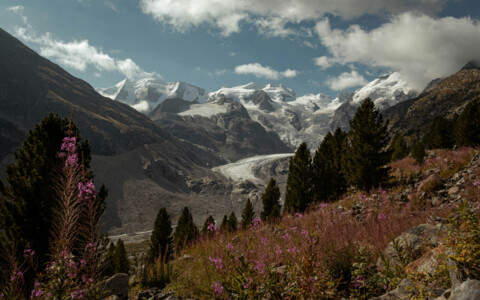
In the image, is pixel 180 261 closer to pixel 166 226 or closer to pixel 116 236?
pixel 166 226

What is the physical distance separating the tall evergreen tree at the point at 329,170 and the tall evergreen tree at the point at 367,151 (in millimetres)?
9649

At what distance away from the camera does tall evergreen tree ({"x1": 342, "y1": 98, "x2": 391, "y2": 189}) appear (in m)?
21.3

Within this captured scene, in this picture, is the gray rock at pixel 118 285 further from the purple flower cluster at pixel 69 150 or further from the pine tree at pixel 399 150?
the pine tree at pixel 399 150

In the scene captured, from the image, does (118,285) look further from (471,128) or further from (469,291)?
(471,128)

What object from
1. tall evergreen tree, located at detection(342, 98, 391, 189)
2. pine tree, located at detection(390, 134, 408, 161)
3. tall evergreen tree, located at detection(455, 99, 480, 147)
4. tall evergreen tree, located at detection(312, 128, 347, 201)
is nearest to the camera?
tall evergreen tree, located at detection(342, 98, 391, 189)

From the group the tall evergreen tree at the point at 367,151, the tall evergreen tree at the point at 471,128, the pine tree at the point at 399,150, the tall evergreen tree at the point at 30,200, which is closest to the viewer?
the tall evergreen tree at the point at 30,200

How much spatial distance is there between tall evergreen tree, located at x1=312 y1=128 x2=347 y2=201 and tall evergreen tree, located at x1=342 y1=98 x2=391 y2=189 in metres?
9.65

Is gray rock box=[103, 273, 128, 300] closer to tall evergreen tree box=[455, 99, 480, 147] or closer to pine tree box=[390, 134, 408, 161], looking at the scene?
tall evergreen tree box=[455, 99, 480, 147]

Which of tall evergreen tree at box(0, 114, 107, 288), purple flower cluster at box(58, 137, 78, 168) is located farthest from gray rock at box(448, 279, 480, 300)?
tall evergreen tree at box(0, 114, 107, 288)

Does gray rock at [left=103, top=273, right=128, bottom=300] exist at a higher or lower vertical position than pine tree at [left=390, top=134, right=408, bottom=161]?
lower

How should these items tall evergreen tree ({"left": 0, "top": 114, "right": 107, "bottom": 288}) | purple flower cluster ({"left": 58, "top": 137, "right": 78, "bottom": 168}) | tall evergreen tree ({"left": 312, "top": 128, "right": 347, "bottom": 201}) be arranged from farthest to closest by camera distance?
tall evergreen tree ({"left": 312, "top": 128, "right": 347, "bottom": 201}), tall evergreen tree ({"left": 0, "top": 114, "right": 107, "bottom": 288}), purple flower cluster ({"left": 58, "top": 137, "right": 78, "bottom": 168})

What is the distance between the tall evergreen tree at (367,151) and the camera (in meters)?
21.3

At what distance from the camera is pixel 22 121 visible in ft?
655

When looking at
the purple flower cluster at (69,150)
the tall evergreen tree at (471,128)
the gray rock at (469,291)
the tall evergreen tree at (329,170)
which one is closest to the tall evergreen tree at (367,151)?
the tall evergreen tree at (329,170)
